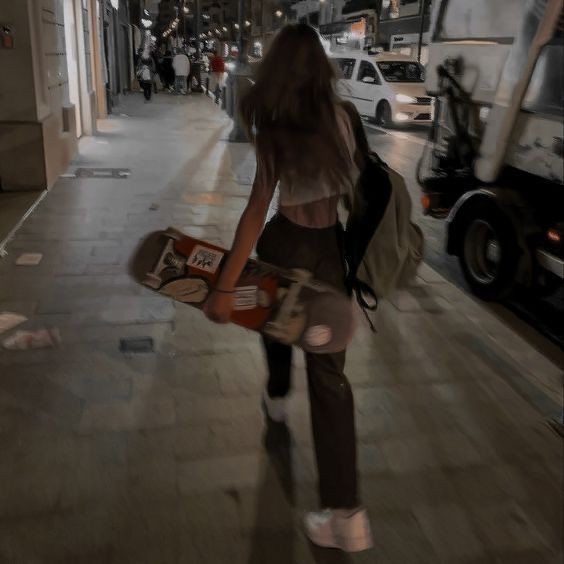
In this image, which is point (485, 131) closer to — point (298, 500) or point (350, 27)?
point (298, 500)

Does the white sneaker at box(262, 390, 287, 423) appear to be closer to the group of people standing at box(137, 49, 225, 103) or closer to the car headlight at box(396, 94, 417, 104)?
the car headlight at box(396, 94, 417, 104)

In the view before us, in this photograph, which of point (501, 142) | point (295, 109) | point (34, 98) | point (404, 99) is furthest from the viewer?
point (404, 99)

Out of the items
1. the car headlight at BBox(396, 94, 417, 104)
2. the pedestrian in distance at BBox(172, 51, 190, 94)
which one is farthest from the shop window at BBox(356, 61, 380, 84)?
the pedestrian in distance at BBox(172, 51, 190, 94)

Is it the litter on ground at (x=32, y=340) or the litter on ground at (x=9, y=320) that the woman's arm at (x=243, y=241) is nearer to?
the litter on ground at (x=32, y=340)

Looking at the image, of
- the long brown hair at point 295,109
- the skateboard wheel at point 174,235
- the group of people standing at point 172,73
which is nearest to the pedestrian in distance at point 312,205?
the long brown hair at point 295,109

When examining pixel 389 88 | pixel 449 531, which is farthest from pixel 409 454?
pixel 389 88

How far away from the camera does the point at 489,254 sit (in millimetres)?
5324

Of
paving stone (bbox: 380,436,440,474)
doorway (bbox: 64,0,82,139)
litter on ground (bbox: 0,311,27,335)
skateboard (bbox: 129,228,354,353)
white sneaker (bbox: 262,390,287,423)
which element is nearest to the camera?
skateboard (bbox: 129,228,354,353)

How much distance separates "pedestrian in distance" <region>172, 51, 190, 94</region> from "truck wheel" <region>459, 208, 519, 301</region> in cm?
2295

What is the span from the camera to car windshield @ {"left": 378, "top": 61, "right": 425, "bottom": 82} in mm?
17328

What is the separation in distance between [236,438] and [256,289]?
1.18m

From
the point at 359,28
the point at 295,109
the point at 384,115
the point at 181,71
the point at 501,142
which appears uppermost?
the point at 295,109

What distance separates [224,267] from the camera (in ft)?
7.06

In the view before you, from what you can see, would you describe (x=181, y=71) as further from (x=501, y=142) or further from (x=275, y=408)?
(x=275, y=408)
